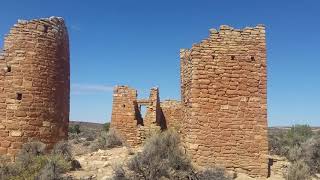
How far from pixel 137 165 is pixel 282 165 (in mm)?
4669

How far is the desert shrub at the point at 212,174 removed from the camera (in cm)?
1046

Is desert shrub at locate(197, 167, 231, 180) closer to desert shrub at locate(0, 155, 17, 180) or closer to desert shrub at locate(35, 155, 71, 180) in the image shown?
desert shrub at locate(35, 155, 71, 180)

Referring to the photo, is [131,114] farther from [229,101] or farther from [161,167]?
[161,167]

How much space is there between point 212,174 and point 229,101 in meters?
2.17

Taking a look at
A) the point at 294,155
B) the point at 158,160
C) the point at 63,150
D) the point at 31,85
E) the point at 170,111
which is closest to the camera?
the point at 158,160

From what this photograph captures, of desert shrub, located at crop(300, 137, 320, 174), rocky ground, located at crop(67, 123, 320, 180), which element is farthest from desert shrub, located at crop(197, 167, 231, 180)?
desert shrub, located at crop(300, 137, 320, 174)

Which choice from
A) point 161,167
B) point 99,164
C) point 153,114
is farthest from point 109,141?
point 161,167

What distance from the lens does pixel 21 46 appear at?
12.3 metres

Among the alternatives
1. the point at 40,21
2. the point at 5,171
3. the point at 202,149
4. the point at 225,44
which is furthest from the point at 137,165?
the point at 40,21

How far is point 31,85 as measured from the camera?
40.0 ft

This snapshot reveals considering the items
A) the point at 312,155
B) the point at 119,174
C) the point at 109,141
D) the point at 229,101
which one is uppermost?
the point at 229,101

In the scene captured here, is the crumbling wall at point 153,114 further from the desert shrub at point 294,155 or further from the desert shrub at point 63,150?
the desert shrub at point 63,150

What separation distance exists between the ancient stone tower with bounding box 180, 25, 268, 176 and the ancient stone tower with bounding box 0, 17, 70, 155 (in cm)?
386

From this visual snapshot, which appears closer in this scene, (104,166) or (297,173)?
(297,173)
